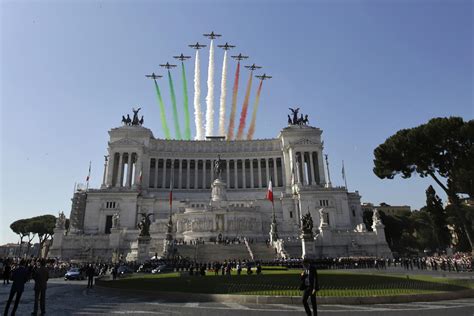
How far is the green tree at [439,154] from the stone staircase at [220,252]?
74.2 feet

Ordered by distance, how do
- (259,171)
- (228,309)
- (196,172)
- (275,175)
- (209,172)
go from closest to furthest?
(228,309) < (275,175) < (196,172) < (259,171) < (209,172)

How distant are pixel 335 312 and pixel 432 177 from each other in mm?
36268

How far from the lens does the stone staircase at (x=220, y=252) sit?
4691 cm

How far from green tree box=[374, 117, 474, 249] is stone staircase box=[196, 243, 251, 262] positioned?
74.2 ft

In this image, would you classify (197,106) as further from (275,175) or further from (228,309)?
(228,309)

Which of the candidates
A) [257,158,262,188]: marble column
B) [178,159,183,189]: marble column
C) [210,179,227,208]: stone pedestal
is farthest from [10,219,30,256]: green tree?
[257,158,262,188]: marble column

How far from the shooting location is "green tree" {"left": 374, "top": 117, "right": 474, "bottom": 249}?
39469mm

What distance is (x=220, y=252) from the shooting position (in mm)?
48562

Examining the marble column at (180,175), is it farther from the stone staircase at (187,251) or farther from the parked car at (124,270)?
the parked car at (124,270)

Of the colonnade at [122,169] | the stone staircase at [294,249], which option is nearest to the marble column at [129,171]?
the colonnade at [122,169]

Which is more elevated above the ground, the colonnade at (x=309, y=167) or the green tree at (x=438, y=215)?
the colonnade at (x=309, y=167)

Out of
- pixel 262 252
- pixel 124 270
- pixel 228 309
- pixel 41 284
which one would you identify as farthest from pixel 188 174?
pixel 41 284

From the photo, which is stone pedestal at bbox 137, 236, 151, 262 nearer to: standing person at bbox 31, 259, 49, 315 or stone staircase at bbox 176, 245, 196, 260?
stone staircase at bbox 176, 245, 196, 260

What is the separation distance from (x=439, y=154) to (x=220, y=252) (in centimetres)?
3066
